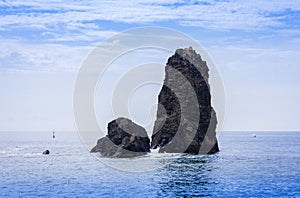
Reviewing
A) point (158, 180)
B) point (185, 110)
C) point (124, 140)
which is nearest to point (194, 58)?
point (185, 110)

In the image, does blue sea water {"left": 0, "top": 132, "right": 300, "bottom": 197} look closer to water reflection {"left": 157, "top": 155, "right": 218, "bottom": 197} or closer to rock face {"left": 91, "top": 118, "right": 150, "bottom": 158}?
water reflection {"left": 157, "top": 155, "right": 218, "bottom": 197}

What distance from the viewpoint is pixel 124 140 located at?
132 m

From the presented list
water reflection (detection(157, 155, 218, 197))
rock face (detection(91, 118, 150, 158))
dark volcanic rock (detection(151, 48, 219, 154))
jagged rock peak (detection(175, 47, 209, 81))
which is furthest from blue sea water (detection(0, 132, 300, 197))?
jagged rock peak (detection(175, 47, 209, 81))

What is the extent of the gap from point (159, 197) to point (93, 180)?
22777 mm

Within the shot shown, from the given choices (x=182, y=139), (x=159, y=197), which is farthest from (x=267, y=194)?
(x=182, y=139)

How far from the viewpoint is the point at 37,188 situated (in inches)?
3113

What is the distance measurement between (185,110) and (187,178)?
62.6 meters

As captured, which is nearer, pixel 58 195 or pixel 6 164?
pixel 58 195

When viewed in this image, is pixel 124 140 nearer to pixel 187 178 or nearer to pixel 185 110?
pixel 185 110

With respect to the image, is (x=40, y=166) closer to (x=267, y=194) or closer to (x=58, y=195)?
(x=58, y=195)

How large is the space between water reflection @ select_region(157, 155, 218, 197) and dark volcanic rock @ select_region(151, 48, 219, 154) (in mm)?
24090

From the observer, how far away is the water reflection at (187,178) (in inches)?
2946

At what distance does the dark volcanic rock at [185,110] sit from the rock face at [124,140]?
12.7 metres

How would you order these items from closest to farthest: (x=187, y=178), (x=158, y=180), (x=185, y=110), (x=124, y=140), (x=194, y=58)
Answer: (x=158, y=180), (x=187, y=178), (x=124, y=140), (x=185, y=110), (x=194, y=58)
